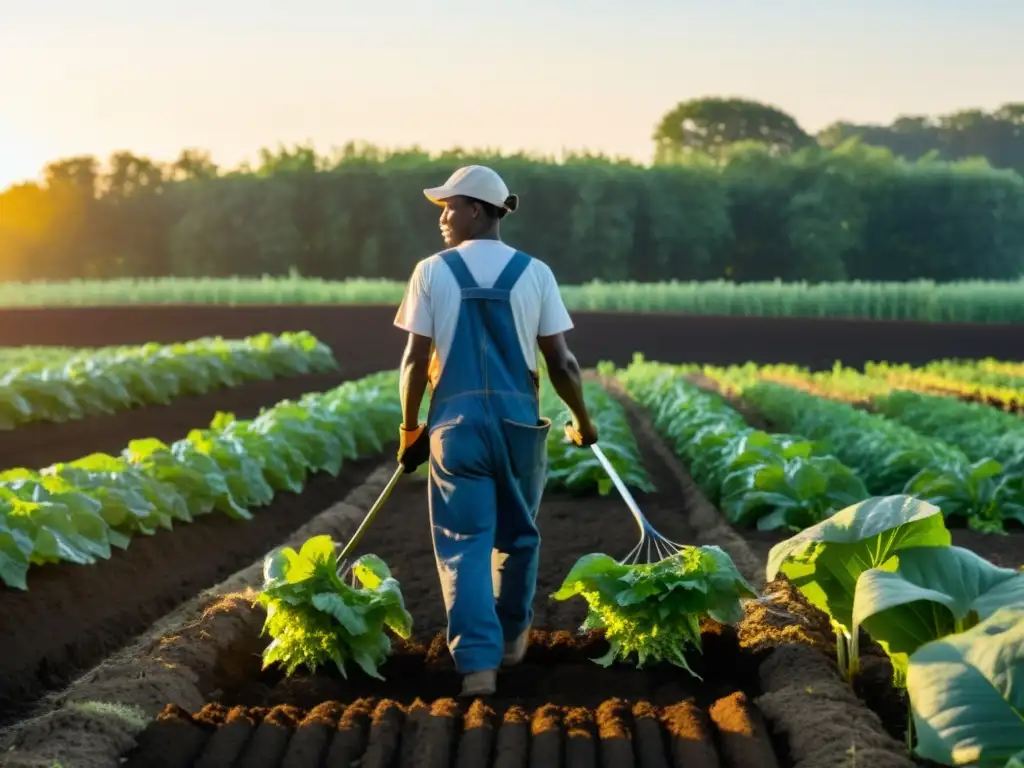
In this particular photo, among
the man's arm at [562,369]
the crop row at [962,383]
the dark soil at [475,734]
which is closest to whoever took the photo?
the dark soil at [475,734]

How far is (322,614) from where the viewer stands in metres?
5.03

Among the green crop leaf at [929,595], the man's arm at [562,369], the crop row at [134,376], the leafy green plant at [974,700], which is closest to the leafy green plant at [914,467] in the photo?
the man's arm at [562,369]

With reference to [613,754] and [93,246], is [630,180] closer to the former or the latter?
[93,246]

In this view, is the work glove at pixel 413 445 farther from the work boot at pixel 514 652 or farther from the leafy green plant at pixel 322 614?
the work boot at pixel 514 652

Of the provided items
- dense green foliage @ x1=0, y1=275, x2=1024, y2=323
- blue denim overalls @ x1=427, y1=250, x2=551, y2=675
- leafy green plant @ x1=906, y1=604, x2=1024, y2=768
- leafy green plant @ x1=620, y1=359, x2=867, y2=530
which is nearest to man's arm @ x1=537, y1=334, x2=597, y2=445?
blue denim overalls @ x1=427, y1=250, x2=551, y2=675

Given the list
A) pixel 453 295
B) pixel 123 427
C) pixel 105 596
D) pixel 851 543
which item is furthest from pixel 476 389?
pixel 123 427

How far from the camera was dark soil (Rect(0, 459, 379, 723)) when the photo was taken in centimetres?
559

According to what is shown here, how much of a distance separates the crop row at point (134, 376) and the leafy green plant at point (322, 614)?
9089 millimetres

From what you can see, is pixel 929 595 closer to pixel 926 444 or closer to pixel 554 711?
pixel 554 711

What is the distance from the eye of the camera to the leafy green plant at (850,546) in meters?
4.21

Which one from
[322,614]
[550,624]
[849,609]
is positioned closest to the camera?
[849,609]

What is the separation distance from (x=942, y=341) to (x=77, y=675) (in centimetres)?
2148

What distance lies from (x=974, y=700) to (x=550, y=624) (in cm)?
306

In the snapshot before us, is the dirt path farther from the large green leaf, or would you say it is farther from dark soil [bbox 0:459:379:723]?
the large green leaf
